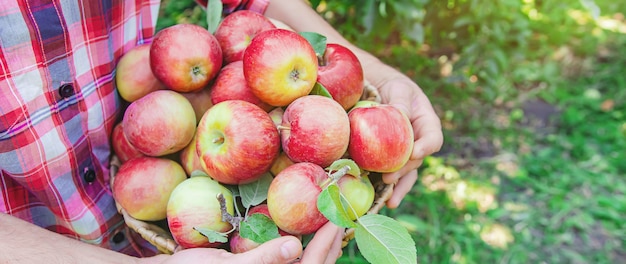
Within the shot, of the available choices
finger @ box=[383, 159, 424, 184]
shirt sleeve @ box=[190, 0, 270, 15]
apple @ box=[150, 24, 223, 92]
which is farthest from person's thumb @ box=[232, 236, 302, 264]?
shirt sleeve @ box=[190, 0, 270, 15]

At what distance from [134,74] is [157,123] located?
157 mm

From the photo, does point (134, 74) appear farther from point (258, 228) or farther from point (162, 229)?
point (258, 228)

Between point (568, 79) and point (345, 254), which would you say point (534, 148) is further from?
point (345, 254)

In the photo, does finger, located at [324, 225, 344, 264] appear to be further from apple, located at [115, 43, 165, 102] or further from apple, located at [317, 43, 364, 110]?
apple, located at [115, 43, 165, 102]

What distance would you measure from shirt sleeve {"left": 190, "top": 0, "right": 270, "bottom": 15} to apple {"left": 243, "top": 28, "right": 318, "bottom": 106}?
0.36 m

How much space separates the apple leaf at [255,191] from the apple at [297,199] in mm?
61

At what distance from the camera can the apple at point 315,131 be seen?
1009 mm

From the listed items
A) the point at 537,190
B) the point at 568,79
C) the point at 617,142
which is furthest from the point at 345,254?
the point at 568,79

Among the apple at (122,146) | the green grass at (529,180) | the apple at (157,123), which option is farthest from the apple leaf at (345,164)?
the green grass at (529,180)

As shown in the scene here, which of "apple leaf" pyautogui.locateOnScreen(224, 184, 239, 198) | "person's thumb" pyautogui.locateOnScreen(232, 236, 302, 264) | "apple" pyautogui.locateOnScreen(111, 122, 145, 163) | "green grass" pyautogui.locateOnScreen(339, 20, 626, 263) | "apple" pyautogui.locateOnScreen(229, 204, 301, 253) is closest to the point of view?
"person's thumb" pyautogui.locateOnScreen(232, 236, 302, 264)

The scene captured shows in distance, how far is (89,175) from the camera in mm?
1140

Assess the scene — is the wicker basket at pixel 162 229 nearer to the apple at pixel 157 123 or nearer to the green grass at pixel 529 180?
the apple at pixel 157 123

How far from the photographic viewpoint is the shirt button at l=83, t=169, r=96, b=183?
1.13 m

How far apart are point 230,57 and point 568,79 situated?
2.42m
